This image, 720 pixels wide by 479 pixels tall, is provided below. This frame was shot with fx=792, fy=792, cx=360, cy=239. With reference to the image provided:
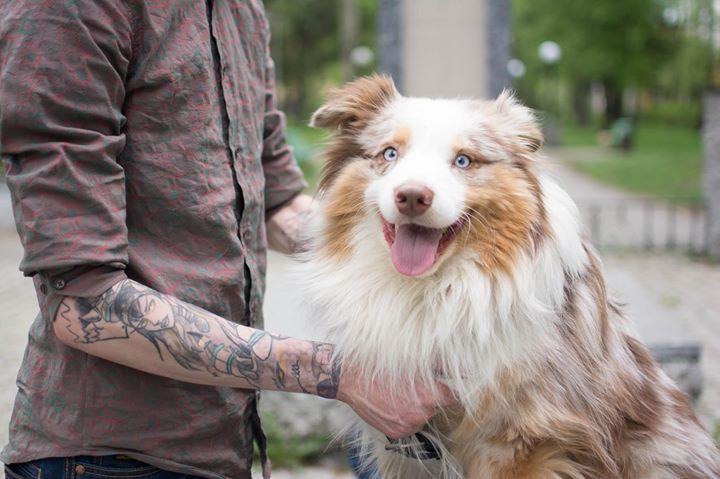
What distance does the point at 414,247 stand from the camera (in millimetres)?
2029

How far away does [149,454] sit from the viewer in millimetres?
1907

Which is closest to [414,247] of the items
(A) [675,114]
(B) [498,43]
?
(B) [498,43]

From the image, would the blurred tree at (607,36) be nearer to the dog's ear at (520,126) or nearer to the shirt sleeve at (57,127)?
the dog's ear at (520,126)

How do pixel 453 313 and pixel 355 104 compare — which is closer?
pixel 453 313

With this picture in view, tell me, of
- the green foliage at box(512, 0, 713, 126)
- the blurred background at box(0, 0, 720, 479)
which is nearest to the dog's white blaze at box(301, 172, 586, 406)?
the blurred background at box(0, 0, 720, 479)

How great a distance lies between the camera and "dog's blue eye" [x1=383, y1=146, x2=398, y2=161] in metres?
2.16

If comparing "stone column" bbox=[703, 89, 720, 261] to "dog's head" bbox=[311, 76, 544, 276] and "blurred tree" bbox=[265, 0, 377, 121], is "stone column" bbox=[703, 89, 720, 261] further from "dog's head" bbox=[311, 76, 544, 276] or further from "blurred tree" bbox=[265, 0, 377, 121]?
"blurred tree" bbox=[265, 0, 377, 121]

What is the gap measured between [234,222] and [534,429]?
0.91 meters

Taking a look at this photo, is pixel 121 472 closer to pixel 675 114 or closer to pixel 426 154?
pixel 426 154

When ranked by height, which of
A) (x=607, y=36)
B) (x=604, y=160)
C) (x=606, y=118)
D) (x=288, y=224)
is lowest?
(x=606, y=118)

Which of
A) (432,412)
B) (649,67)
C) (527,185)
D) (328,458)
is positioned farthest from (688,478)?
(649,67)

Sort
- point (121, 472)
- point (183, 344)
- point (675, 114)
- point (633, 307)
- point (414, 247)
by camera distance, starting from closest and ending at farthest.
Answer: point (183, 344) < point (121, 472) < point (414, 247) < point (633, 307) < point (675, 114)

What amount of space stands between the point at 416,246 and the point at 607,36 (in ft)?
96.4

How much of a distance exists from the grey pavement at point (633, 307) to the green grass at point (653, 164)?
4402mm
